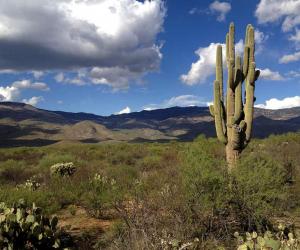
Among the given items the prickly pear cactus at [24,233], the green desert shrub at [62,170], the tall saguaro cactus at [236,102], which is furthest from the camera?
the green desert shrub at [62,170]

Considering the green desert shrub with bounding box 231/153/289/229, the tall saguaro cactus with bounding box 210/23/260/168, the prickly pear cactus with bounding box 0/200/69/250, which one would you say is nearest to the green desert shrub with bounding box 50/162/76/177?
the tall saguaro cactus with bounding box 210/23/260/168

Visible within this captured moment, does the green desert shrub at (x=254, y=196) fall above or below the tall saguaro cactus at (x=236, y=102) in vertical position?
below

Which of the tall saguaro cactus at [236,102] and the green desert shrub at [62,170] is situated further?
the green desert shrub at [62,170]

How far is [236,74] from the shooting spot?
12.1m

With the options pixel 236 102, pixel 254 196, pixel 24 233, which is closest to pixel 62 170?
pixel 236 102

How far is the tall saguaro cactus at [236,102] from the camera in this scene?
11.7 meters

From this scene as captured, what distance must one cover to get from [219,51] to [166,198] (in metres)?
6.75

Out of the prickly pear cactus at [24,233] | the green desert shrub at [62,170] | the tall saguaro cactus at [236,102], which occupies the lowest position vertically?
the green desert shrub at [62,170]

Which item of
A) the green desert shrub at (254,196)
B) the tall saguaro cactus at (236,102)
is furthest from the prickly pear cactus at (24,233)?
the tall saguaro cactus at (236,102)

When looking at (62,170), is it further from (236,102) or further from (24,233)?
(24,233)

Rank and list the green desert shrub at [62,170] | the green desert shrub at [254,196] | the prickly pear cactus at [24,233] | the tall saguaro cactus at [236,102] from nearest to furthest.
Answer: the prickly pear cactus at [24,233] → the green desert shrub at [254,196] → the tall saguaro cactus at [236,102] → the green desert shrub at [62,170]

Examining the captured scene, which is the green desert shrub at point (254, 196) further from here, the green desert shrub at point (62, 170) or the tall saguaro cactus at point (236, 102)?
the green desert shrub at point (62, 170)

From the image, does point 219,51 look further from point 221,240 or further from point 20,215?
point 20,215

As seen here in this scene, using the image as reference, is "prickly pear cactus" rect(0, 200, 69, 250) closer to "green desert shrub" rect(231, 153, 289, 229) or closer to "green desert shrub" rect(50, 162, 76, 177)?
"green desert shrub" rect(231, 153, 289, 229)
